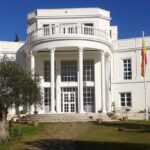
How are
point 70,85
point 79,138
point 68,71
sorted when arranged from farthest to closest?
1. point 68,71
2. point 70,85
3. point 79,138

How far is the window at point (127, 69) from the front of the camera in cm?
4873

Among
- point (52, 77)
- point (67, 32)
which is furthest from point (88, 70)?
point (52, 77)

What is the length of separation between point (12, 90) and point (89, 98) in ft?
66.0

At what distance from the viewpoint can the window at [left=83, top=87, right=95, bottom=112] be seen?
46.5 metres

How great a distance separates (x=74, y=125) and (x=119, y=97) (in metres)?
14.3

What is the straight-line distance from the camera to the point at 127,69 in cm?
4894

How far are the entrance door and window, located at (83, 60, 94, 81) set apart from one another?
7.02ft

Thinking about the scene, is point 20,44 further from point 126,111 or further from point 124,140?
point 124,140

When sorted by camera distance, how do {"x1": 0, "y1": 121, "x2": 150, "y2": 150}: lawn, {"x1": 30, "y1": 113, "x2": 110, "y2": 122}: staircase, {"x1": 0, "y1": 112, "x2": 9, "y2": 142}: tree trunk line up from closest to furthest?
1. {"x1": 0, "y1": 121, "x2": 150, "y2": 150}: lawn
2. {"x1": 0, "y1": 112, "x2": 9, "y2": 142}: tree trunk
3. {"x1": 30, "y1": 113, "x2": 110, "y2": 122}: staircase

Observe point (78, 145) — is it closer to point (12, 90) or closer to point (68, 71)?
point (12, 90)

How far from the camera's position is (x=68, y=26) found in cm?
4362

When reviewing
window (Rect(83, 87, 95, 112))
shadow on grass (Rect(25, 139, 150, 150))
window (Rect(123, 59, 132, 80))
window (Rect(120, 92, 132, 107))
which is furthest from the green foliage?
window (Rect(123, 59, 132, 80))

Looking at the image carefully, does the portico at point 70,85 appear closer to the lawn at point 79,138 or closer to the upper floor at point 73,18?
the upper floor at point 73,18

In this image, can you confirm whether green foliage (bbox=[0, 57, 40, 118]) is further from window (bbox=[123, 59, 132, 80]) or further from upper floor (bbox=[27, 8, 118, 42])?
window (bbox=[123, 59, 132, 80])
